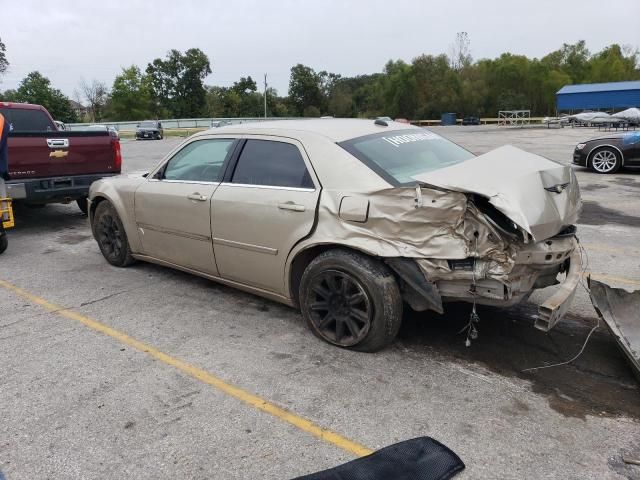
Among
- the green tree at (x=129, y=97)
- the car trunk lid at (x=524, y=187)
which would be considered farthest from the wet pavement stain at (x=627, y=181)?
the green tree at (x=129, y=97)

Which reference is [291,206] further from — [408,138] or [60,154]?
[60,154]

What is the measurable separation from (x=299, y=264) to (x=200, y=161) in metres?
1.58

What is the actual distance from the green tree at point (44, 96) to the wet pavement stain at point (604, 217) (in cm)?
6927

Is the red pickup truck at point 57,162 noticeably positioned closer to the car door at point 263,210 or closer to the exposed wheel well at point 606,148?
the car door at point 263,210

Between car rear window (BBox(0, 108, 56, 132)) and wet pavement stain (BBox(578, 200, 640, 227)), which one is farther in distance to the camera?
car rear window (BBox(0, 108, 56, 132))

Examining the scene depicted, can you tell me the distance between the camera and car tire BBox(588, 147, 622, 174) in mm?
12727

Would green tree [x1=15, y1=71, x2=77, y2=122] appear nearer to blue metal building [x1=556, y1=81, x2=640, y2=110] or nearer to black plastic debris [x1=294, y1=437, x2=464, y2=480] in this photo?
blue metal building [x1=556, y1=81, x2=640, y2=110]

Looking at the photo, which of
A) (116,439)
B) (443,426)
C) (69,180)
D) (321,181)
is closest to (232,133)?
(321,181)

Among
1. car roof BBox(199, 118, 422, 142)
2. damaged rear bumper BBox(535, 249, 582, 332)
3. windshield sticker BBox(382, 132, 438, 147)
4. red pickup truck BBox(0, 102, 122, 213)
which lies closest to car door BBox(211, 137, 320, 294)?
car roof BBox(199, 118, 422, 142)

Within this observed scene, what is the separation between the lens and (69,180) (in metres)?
7.75

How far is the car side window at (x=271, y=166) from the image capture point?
3.97 meters

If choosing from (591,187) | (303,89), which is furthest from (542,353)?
(303,89)

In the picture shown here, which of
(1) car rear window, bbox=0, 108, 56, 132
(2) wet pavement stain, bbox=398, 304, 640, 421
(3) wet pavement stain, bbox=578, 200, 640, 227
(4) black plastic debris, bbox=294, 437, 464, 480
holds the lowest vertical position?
(4) black plastic debris, bbox=294, 437, 464, 480

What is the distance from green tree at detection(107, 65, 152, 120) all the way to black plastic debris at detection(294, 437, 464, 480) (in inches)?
3331
